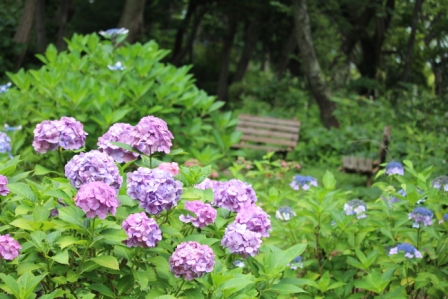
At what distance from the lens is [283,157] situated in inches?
441

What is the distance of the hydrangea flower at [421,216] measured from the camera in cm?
350

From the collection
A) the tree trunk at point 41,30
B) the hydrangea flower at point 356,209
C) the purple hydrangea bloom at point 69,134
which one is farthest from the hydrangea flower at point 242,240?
the tree trunk at point 41,30

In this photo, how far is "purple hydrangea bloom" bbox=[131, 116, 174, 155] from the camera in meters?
2.60

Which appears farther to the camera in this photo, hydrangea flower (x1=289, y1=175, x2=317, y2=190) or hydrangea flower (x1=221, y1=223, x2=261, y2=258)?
hydrangea flower (x1=289, y1=175, x2=317, y2=190)

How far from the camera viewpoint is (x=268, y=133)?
11.5 meters

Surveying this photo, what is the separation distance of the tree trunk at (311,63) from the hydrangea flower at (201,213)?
10.7 meters

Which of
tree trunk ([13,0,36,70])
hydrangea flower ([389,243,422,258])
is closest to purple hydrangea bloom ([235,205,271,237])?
hydrangea flower ([389,243,422,258])

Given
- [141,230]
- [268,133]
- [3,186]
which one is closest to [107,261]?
[141,230]

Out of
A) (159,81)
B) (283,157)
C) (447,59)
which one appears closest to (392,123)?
(283,157)

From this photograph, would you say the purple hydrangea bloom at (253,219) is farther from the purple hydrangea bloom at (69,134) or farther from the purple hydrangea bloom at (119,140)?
the purple hydrangea bloom at (69,134)

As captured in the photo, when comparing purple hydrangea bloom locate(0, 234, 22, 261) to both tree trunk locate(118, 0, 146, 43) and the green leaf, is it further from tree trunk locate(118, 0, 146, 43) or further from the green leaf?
tree trunk locate(118, 0, 146, 43)

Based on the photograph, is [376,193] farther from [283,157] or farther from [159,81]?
[283,157]

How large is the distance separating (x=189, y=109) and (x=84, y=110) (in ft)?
2.44

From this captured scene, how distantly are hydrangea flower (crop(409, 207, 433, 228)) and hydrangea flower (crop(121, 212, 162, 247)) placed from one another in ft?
5.31
